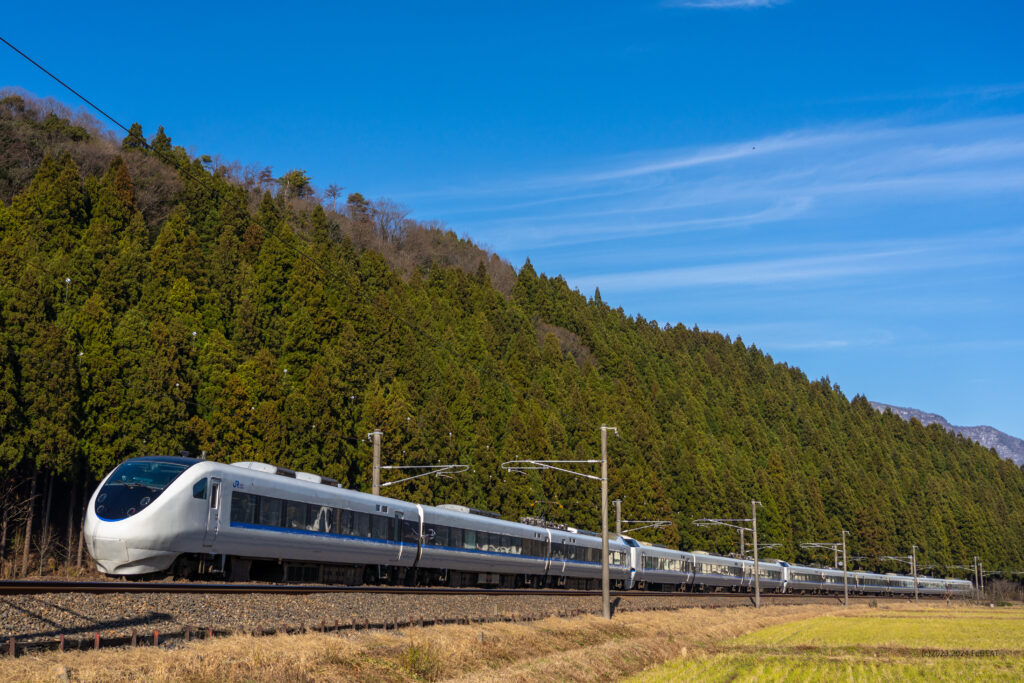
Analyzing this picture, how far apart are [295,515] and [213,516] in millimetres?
4071

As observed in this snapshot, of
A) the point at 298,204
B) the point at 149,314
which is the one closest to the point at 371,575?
the point at 149,314

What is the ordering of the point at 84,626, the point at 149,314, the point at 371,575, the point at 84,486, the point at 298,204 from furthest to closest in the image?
the point at 298,204 → the point at 149,314 → the point at 84,486 → the point at 371,575 → the point at 84,626

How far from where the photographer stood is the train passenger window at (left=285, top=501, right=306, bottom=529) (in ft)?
91.1

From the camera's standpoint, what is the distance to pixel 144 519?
73.6 feet

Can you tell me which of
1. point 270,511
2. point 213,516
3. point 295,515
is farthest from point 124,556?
point 295,515

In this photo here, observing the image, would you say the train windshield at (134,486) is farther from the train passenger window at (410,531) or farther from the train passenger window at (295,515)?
the train passenger window at (410,531)

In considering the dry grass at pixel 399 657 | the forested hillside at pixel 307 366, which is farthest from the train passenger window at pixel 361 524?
the forested hillside at pixel 307 366

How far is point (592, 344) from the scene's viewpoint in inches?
5778

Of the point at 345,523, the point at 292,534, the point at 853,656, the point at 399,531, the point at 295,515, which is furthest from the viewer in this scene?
the point at 399,531

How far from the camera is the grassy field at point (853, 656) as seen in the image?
88.1 feet

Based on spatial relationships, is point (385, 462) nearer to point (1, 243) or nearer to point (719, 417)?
point (1, 243)

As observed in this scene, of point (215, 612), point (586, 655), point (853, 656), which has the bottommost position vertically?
point (853, 656)

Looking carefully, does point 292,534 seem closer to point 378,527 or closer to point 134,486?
point 378,527

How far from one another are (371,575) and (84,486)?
23919mm
